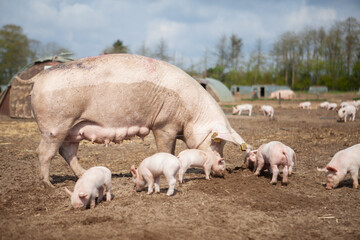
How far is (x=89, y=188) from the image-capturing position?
174 inches

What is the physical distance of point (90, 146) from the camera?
10.6 meters

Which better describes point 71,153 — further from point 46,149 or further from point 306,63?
point 306,63

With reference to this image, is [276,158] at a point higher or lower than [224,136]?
lower

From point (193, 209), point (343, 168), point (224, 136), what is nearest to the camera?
point (193, 209)

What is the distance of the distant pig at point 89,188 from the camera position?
4371mm

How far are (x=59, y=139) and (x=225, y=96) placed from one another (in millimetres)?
33253

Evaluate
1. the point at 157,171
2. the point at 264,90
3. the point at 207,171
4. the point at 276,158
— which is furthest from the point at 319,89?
the point at 157,171

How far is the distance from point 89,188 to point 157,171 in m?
1.06

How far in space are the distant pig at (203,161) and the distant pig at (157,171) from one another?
0.70 metres

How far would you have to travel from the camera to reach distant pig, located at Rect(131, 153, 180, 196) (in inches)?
191

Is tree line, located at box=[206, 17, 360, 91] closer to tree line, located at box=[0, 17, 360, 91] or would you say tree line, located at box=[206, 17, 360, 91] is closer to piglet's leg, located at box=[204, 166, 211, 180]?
tree line, located at box=[0, 17, 360, 91]

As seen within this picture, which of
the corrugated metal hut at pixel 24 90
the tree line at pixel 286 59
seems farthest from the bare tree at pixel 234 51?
the corrugated metal hut at pixel 24 90

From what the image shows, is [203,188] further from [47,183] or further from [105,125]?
[47,183]

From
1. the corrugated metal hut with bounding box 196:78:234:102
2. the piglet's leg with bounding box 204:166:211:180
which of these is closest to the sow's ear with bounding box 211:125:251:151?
the piglet's leg with bounding box 204:166:211:180
